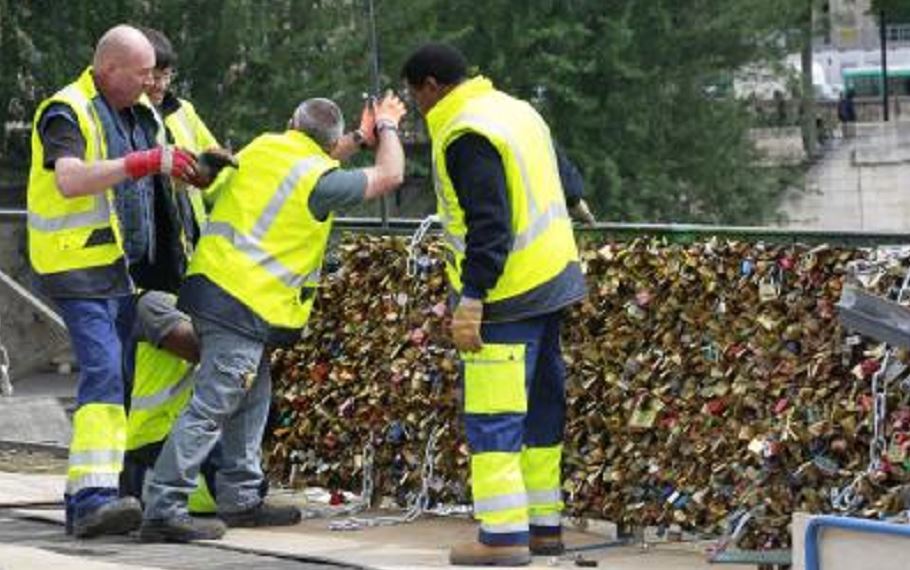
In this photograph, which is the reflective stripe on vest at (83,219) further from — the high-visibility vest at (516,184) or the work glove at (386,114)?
the high-visibility vest at (516,184)

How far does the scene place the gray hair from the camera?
10836mm

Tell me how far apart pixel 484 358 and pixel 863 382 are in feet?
4.57

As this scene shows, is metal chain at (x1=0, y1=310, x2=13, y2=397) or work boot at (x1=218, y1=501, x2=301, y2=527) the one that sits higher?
metal chain at (x1=0, y1=310, x2=13, y2=397)

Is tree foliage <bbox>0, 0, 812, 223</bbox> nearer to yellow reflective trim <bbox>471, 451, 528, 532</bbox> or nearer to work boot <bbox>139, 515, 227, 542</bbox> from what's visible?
work boot <bbox>139, 515, 227, 542</bbox>

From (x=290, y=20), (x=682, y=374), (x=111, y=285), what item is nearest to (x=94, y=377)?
(x=111, y=285)

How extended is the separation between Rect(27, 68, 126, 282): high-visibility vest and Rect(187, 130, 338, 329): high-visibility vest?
37 centimetres

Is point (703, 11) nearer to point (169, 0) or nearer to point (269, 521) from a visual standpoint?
point (169, 0)

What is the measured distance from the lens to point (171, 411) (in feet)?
37.0

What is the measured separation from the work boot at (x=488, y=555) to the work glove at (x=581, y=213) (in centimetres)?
151

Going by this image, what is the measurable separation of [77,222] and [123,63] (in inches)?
25.5

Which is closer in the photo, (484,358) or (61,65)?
(484,358)

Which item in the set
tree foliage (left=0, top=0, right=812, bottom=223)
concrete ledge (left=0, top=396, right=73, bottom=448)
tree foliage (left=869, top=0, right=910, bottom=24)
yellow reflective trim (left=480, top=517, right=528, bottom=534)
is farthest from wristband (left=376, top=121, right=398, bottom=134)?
tree foliage (left=869, top=0, right=910, bottom=24)

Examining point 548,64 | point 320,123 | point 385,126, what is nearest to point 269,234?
point 320,123

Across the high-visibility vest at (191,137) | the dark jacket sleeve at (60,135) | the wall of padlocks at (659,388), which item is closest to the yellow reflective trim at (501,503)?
the wall of padlocks at (659,388)
